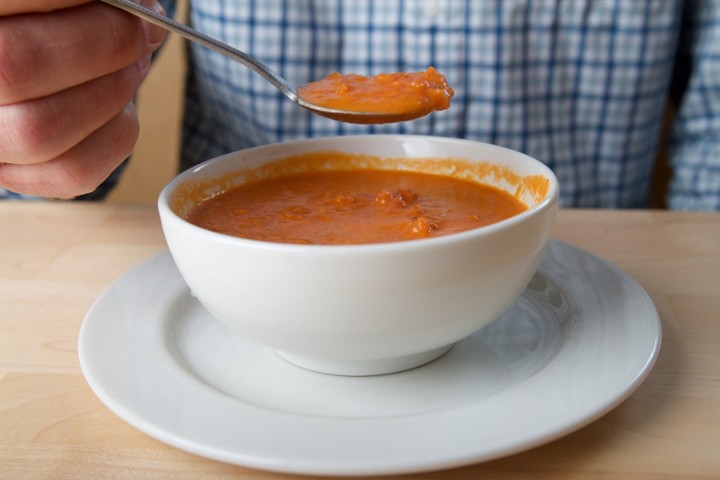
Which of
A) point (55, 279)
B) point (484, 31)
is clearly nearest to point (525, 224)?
point (55, 279)

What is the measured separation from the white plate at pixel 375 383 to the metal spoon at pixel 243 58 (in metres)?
0.31

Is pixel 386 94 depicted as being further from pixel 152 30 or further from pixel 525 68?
pixel 525 68

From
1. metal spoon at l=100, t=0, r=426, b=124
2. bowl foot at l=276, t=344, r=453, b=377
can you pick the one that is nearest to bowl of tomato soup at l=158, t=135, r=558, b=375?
bowl foot at l=276, t=344, r=453, b=377

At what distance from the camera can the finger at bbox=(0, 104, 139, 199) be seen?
103cm

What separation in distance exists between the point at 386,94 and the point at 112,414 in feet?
1.76

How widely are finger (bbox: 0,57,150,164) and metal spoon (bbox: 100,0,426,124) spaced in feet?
0.39

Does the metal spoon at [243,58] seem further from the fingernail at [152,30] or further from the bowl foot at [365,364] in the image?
the bowl foot at [365,364]

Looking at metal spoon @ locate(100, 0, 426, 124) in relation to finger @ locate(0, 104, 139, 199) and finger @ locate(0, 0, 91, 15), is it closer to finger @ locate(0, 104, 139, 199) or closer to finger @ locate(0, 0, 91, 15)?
finger @ locate(0, 0, 91, 15)

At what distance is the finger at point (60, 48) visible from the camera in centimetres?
89

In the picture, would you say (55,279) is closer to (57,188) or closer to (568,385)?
(57,188)

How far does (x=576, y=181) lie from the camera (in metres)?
1.82

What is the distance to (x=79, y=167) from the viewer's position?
1.04 m

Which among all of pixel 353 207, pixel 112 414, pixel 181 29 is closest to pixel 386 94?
pixel 353 207

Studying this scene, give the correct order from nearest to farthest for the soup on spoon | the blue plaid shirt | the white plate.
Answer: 1. the white plate
2. the soup on spoon
3. the blue plaid shirt
